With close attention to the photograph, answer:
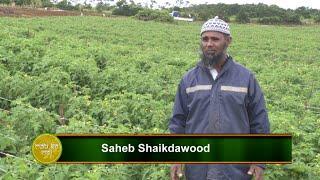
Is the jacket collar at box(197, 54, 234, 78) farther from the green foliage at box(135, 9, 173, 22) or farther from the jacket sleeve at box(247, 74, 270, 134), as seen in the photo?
the green foliage at box(135, 9, 173, 22)

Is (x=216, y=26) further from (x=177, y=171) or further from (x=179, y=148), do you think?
(x=177, y=171)

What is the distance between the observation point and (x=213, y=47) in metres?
4.04

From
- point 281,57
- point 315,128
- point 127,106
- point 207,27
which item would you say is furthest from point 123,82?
point 281,57

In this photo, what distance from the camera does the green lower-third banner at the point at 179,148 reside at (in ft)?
12.9

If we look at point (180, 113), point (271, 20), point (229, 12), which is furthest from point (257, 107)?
point (229, 12)

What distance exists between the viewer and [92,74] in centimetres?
994

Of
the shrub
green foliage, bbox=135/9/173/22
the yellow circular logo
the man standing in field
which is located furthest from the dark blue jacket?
the shrub

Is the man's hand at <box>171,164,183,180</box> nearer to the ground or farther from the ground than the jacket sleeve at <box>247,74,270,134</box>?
nearer to the ground

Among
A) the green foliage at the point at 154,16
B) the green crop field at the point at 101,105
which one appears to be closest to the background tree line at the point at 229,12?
the green foliage at the point at 154,16

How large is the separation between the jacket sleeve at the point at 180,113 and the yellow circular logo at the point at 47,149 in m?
1.04

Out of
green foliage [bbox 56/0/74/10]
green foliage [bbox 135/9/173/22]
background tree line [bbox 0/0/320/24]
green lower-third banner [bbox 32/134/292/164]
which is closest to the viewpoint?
green lower-third banner [bbox 32/134/292/164]

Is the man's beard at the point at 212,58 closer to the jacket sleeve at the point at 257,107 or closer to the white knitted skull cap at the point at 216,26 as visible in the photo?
the white knitted skull cap at the point at 216,26

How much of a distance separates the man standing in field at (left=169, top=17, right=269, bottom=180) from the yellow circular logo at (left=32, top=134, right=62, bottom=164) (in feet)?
3.71

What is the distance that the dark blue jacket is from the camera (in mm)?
3971
